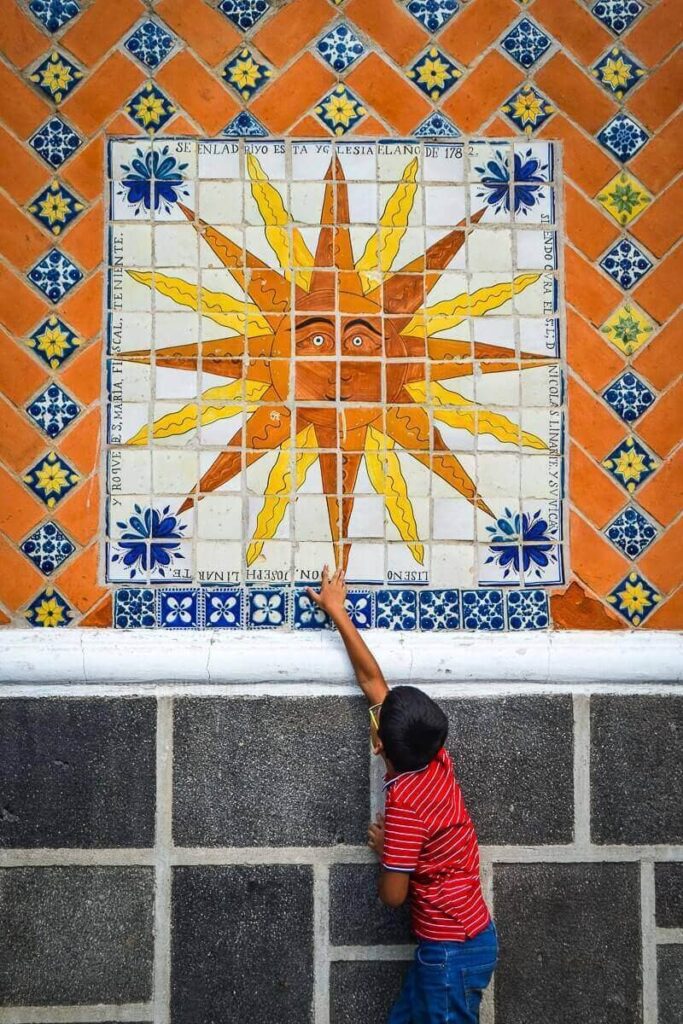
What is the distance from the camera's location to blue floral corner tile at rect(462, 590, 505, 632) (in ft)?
7.20

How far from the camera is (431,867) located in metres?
1.91

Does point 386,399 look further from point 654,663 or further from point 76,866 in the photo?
point 76,866

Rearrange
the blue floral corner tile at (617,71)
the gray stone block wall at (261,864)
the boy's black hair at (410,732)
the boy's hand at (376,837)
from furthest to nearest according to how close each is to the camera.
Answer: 1. the blue floral corner tile at (617,71)
2. the gray stone block wall at (261,864)
3. the boy's hand at (376,837)
4. the boy's black hair at (410,732)

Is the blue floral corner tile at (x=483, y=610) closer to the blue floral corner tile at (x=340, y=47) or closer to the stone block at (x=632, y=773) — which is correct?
the stone block at (x=632, y=773)

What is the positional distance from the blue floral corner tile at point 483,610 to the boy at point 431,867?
0.33m

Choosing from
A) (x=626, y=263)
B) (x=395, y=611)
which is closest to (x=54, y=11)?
(x=626, y=263)

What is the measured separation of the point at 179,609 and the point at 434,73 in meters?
1.45

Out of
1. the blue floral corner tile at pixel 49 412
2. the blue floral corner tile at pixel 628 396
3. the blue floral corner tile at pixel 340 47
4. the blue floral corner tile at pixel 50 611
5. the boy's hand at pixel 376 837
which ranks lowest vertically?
the boy's hand at pixel 376 837

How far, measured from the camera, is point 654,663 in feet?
7.15

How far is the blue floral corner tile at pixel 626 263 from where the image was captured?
7.30 ft

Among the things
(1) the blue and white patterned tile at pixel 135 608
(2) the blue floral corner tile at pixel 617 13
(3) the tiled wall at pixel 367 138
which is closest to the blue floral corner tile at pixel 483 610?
(3) the tiled wall at pixel 367 138

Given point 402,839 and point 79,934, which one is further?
point 79,934

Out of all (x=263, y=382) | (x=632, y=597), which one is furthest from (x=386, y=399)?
(x=632, y=597)

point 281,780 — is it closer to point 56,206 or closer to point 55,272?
point 55,272
